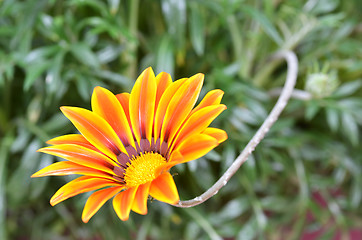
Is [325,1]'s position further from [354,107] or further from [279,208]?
[279,208]

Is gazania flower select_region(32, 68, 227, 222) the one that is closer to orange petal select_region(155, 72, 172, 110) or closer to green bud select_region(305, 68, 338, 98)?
orange petal select_region(155, 72, 172, 110)

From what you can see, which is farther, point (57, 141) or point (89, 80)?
point (89, 80)

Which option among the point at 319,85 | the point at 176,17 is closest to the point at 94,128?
the point at 319,85

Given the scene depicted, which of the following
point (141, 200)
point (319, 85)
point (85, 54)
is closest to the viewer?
point (141, 200)

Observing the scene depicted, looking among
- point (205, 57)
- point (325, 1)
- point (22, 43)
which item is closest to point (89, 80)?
point (22, 43)

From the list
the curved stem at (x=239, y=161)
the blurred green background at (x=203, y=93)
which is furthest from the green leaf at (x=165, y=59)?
the curved stem at (x=239, y=161)

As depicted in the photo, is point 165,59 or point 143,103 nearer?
point 143,103

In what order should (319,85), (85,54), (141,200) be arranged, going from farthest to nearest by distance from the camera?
(85,54), (319,85), (141,200)

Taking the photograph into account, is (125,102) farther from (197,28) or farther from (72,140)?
(197,28)
